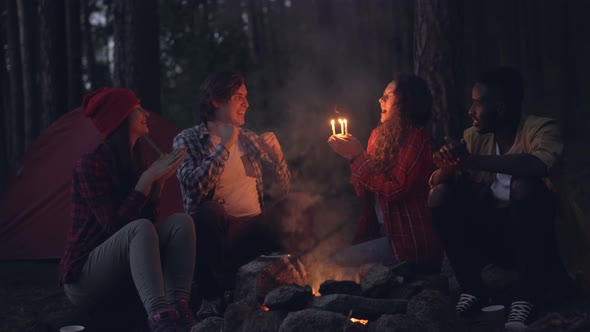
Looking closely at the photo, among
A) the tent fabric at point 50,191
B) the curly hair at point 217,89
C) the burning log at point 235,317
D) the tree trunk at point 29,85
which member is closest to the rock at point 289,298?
the burning log at point 235,317

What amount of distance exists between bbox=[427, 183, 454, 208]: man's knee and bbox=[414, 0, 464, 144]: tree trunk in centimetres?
214

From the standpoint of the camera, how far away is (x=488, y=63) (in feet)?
62.4

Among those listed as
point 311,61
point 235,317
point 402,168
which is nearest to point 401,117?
point 402,168

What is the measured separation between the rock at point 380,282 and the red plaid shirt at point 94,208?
53.1 inches

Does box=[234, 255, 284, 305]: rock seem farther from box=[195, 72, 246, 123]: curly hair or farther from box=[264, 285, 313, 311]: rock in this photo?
box=[195, 72, 246, 123]: curly hair

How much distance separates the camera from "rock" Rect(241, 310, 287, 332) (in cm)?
343

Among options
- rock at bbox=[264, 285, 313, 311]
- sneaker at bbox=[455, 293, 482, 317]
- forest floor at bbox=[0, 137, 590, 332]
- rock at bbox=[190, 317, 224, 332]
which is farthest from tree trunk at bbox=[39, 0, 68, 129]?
sneaker at bbox=[455, 293, 482, 317]

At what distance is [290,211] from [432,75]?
214cm

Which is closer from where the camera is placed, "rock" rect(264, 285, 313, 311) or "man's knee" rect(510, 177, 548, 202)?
"rock" rect(264, 285, 313, 311)

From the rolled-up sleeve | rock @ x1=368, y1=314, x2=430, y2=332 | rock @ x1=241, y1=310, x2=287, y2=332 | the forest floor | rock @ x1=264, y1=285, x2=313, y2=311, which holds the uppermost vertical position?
the rolled-up sleeve

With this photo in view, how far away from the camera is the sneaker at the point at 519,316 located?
3.44 m

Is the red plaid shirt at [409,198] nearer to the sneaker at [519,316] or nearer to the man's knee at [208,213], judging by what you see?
the sneaker at [519,316]

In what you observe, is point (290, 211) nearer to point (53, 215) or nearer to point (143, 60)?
point (53, 215)

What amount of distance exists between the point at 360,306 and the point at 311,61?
12727mm
